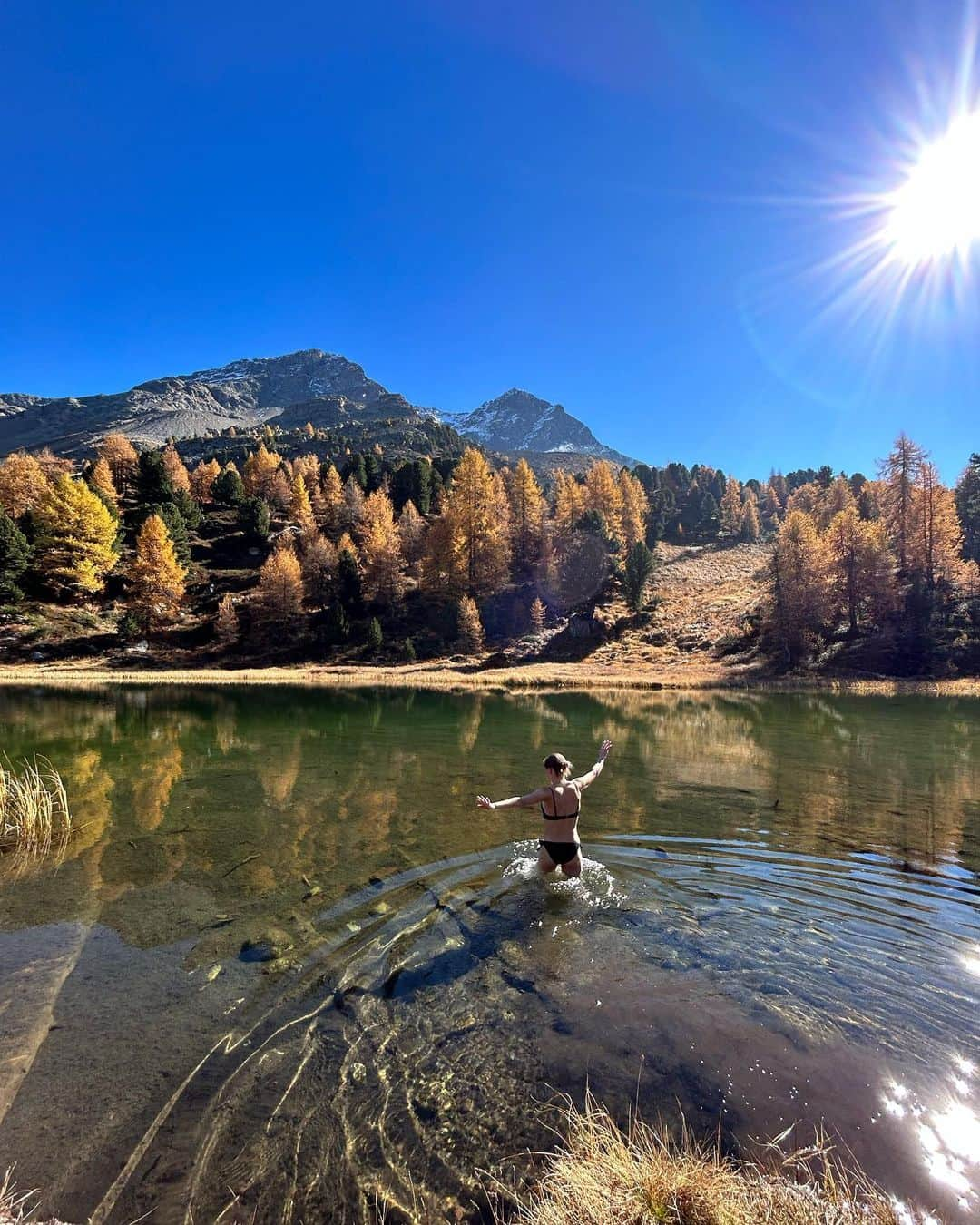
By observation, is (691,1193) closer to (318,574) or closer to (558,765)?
(558,765)

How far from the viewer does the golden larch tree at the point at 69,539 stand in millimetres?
79625

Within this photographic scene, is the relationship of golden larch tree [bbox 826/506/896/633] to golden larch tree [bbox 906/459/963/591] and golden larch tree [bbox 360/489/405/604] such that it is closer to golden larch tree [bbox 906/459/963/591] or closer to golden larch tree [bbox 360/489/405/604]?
golden larch tree [bbox 906/459/963/591]

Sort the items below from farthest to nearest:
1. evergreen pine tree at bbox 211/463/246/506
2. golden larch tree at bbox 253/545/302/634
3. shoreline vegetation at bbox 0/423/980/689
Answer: evergreen pine tree at bbox 211/463/246/506 → golden larch tree at bbox 253/545/302/634 → shoreline vegetation at bbox 0/423/980/689

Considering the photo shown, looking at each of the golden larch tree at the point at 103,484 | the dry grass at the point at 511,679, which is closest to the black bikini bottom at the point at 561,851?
the dry grass at the point at 511,679

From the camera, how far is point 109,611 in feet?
265

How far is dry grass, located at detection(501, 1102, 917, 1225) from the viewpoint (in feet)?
11.3

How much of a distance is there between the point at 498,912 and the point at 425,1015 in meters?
2.92

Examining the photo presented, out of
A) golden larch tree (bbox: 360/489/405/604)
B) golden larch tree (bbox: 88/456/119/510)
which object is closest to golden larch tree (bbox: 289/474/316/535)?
golden larch tree (bbox: 88/456/119/510)

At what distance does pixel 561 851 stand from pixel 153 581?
83507mm

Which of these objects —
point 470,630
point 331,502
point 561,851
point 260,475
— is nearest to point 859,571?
point 470,630

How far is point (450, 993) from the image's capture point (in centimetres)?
759

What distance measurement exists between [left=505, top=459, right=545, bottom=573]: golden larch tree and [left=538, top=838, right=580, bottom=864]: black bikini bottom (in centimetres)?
8660

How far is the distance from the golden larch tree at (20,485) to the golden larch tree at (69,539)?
9853mm

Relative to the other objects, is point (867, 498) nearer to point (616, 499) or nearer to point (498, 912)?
point (616, 499)
